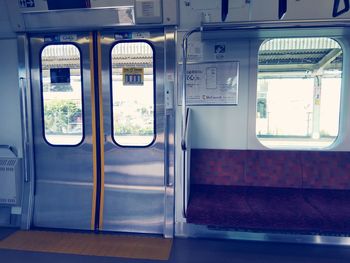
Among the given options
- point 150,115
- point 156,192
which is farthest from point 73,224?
point 150,115

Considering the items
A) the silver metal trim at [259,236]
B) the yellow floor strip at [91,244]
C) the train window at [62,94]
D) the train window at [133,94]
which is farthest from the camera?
the train window at [62,94]

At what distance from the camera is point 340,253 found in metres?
2.68

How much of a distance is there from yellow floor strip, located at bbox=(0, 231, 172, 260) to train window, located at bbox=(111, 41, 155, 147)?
110 cm

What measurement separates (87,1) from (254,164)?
8.52 ft

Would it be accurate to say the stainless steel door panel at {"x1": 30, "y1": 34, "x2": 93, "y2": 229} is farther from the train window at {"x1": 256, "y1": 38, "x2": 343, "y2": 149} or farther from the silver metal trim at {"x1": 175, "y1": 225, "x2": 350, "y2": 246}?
the train window at {"x1": 256, "y1": 38, "x2": 343, "y2": 149}

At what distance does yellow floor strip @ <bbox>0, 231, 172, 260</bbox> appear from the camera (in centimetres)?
271

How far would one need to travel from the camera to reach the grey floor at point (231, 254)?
101 inches

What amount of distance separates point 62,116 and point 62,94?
273mm

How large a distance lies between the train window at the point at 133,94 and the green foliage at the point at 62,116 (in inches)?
19.5

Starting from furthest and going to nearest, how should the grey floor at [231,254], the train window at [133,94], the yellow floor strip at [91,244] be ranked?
1. the train window at [133,94]
2. the yellow floor strip at [91,244]
3. the grey floor at [231,254]

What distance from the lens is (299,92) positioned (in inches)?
145

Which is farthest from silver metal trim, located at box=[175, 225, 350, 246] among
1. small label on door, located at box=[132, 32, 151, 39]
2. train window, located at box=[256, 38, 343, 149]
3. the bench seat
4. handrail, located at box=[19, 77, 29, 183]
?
small label on door, located at box=[132, 32, 151, 39]

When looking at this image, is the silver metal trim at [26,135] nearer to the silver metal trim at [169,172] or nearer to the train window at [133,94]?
the train window at [133,94]

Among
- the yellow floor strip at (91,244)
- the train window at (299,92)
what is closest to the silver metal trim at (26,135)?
the yellow floor strip at (91,244)
